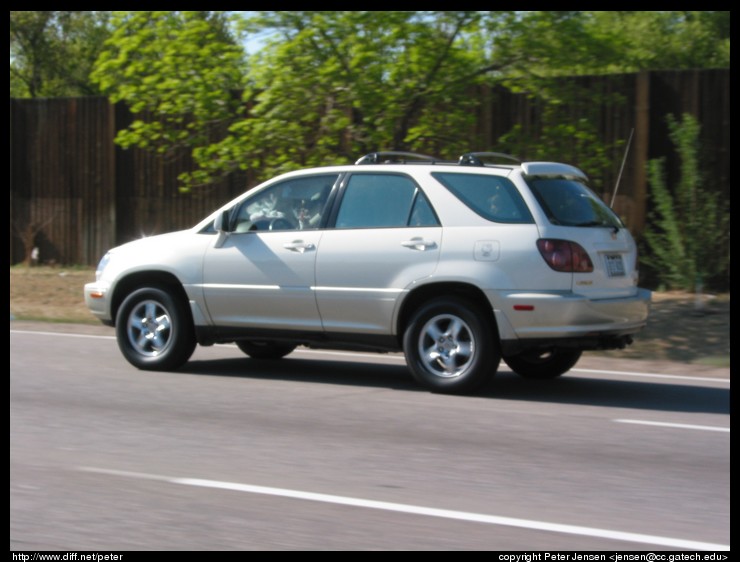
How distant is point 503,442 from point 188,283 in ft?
12.8

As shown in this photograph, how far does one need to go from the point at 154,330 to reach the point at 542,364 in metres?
3.67

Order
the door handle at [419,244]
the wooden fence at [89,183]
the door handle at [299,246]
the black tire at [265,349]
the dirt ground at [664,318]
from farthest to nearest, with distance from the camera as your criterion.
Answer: the wooden fence at [89,183] → the dirt ground at [664,318] → the black tire at [265,349] → the door handle at [299,246] → the door handle at [419,244]

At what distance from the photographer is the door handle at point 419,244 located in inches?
362

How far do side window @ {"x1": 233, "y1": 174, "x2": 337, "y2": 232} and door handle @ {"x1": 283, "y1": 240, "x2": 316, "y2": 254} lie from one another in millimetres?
170

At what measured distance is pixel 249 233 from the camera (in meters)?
10.1

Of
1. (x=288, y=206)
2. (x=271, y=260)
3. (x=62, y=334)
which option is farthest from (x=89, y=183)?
(x=271, y=260)

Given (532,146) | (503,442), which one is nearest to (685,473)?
(503,442)

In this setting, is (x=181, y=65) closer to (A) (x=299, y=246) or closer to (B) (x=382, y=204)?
(A) (x=299, y=246)

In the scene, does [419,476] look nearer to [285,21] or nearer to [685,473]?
[685,473]

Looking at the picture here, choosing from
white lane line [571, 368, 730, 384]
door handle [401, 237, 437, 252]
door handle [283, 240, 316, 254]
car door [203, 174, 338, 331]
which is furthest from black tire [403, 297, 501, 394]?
white lane line [571, 368, 730, 384]

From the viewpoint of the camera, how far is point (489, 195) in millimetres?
9164

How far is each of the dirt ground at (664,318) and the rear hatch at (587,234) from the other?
9.45 feet

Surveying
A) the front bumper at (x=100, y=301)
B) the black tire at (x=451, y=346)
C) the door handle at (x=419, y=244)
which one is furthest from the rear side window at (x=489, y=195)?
the front bumper at (x=100, y=301)

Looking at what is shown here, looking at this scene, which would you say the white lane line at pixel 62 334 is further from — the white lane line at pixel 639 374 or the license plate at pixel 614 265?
the license plate at pixel 614 265
